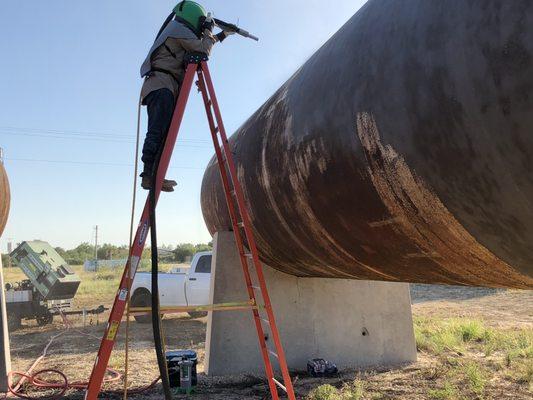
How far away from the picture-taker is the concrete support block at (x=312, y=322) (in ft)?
20.8

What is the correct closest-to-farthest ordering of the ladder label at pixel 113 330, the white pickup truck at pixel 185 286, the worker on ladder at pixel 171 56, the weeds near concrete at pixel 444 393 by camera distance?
the ladder label at pixel 113 330 < the worker on ladder at pixel 171 56 < the weeds near concrete at pixel 444 393 < the white pickup truck at pixel 185 286

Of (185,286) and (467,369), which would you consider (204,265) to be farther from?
(467,369)

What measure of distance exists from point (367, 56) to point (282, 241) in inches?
82.0

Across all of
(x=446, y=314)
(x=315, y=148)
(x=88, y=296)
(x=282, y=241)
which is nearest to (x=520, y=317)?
(x=446, y=314)

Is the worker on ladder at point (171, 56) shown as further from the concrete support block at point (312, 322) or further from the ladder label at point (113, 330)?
the concrete support block at point (312, 322)

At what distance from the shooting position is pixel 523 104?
165 centimetres

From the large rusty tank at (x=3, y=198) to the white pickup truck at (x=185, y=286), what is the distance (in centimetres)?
580

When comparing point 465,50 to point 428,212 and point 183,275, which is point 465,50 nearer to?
point 428,212

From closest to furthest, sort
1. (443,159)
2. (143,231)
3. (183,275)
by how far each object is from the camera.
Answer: (443,159) → (143,231) → (183,275)

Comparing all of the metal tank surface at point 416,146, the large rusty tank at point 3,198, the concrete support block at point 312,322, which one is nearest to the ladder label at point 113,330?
the metal tank surface at point 416,146

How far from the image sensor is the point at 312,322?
22.4ft

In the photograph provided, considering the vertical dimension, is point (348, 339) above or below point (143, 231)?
below

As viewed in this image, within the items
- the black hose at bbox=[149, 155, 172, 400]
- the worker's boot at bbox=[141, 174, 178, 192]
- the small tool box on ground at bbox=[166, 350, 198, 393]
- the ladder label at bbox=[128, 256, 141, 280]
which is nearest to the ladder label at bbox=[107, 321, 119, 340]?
the ladder label at bbox=[128, 256, 141, 280]

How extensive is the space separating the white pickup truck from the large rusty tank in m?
5.80
